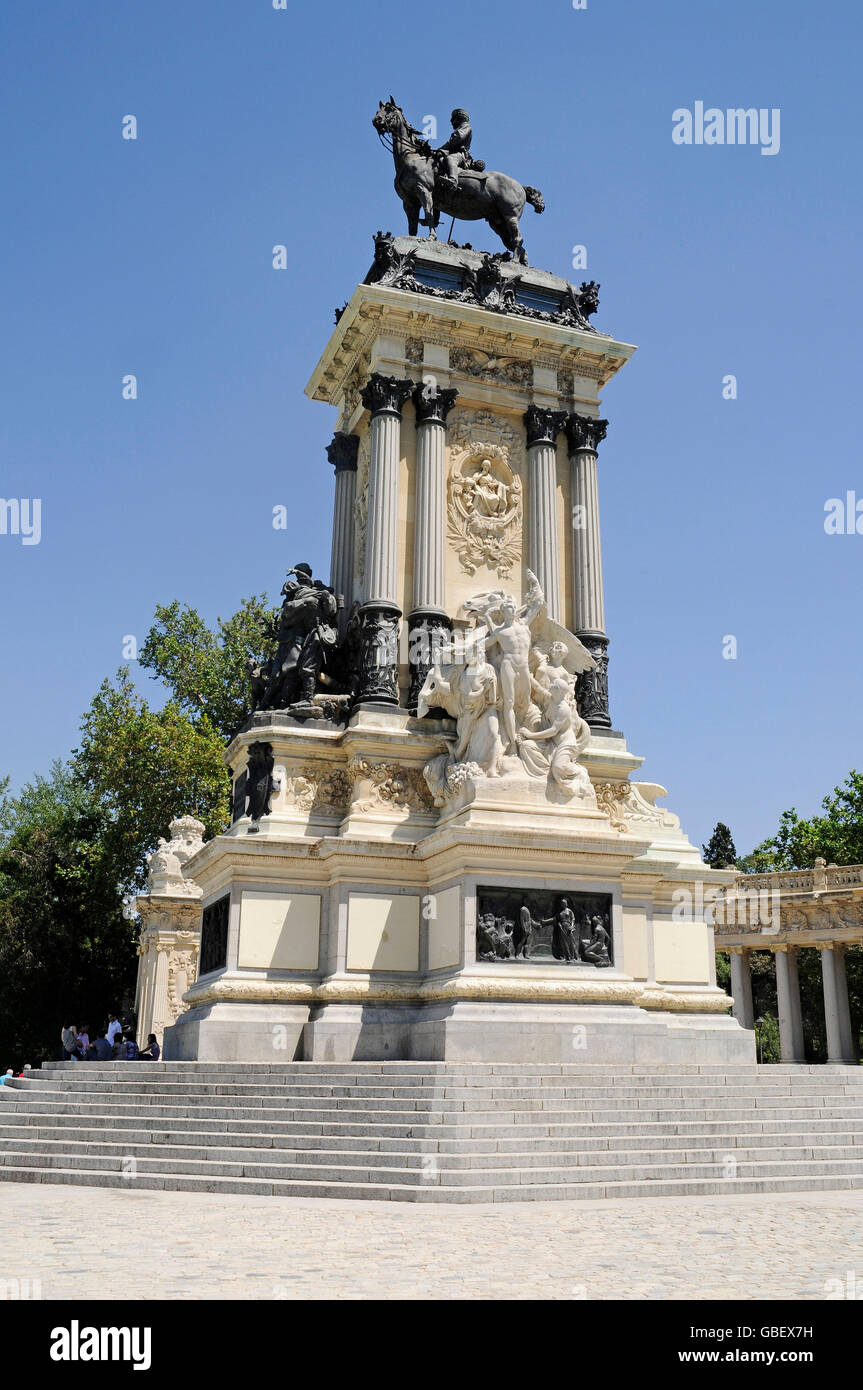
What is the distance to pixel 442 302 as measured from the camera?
23.7m

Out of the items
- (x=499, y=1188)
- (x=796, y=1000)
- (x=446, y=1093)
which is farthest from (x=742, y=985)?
(x=499, y=1188)

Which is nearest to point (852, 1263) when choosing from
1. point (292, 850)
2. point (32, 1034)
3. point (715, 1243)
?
point (715, 1243)

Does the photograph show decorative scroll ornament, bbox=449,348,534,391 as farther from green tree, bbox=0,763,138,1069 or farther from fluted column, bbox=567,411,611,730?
green tree, bbox=0,763,138,1069

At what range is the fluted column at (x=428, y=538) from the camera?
22.1 meters

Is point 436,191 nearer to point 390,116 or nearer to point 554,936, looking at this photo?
point 390,116

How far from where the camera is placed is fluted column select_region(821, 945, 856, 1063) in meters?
41.3

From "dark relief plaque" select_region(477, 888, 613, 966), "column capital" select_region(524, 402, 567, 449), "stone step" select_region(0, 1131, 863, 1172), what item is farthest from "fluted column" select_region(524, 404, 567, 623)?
"stone step" select_region(0, 1131, 863, 1172)

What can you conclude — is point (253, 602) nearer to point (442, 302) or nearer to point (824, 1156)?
point (442, 302)

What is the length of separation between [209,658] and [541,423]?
2351 centimetres

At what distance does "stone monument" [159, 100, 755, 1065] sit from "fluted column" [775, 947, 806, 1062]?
2360 centimetres

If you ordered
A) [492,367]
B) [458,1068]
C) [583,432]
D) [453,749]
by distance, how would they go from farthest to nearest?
[583,432]
[492,367]
[453,749]
[458,1068]

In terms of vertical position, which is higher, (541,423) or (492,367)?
(492,367)

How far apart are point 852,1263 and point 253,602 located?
40.8 meters

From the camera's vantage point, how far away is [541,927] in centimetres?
1833
